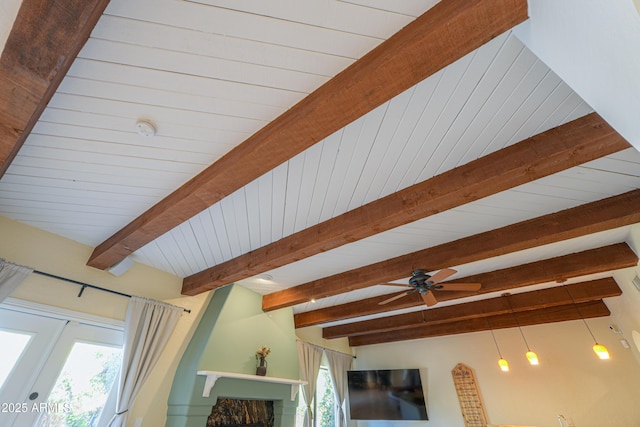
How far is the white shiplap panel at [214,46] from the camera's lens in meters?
1.23

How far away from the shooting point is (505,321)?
5.06 m

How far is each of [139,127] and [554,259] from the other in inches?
161

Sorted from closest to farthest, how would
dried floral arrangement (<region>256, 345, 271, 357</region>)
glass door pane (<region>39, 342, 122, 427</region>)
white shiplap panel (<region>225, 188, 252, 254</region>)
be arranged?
1. white shiplap panel (<region>225, 188, 252, 254</region>)
2. glass door pane (<region>39, 342, 122, 427</region>)
3. dried floral arrangement (<region>256, 345, 271, 357</region>)

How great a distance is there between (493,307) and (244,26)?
491 cm

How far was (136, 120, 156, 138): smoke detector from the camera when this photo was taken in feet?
5.33

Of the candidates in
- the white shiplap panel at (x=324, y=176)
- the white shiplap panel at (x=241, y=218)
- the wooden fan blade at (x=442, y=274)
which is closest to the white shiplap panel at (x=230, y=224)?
the white shiplap panel at (x=241, y=218)

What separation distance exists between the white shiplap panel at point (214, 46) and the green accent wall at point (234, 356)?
10.3ft

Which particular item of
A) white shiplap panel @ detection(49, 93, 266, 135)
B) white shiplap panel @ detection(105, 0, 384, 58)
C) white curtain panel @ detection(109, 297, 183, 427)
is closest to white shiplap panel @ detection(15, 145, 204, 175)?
white shiplap panel @ detection(49, 93, 266, 135)

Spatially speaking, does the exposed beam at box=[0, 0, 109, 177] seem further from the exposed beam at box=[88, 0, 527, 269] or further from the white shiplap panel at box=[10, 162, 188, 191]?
the exposed beam at box=[88, 0, 527, 269]

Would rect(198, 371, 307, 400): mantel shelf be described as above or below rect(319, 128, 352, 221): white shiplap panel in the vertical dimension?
below

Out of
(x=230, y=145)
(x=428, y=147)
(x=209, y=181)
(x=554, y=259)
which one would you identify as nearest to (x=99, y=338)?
(x=209, y=181)

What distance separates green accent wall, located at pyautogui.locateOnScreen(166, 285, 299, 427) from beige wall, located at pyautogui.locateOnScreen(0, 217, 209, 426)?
0.15 metres

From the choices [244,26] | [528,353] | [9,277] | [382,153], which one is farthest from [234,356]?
[528,353]

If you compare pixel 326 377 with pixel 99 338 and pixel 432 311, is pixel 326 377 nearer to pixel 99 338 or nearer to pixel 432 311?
pixel 432 311
